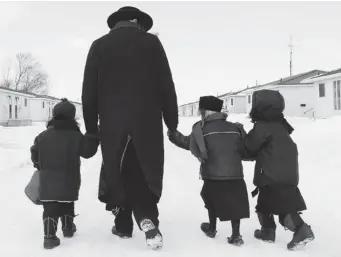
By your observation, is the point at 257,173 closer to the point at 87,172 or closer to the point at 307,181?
the point at 307,181

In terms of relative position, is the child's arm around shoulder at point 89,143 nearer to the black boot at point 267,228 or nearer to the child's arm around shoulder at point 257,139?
the child's arm around shoulder at point 257,139

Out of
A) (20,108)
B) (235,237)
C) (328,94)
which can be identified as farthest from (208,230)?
(20,108)

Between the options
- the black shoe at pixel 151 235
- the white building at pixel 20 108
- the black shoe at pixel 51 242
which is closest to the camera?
the black shoe at pixel 151 235

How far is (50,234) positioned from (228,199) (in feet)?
5.65

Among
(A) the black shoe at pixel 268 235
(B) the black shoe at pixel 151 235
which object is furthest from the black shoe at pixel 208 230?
(B) the black shoe at pixel 151 235

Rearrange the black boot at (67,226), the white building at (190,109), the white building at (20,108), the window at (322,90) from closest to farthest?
1. the black boot at (67,226)
2. the window at (322,90)
3. the white building at (20,108)
4. the white building at (190,109)

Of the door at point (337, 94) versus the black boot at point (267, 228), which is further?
the door at point (337, 94)

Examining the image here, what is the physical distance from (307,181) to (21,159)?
8.36 meters

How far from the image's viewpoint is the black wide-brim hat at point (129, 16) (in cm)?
340

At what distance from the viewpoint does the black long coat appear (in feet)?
10.5

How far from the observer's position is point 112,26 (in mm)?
3529

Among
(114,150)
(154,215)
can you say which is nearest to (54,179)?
(114,150)

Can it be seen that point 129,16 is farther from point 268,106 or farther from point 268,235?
point 268,235

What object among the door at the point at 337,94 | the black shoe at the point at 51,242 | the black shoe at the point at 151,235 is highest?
the door at the point at 337,94
